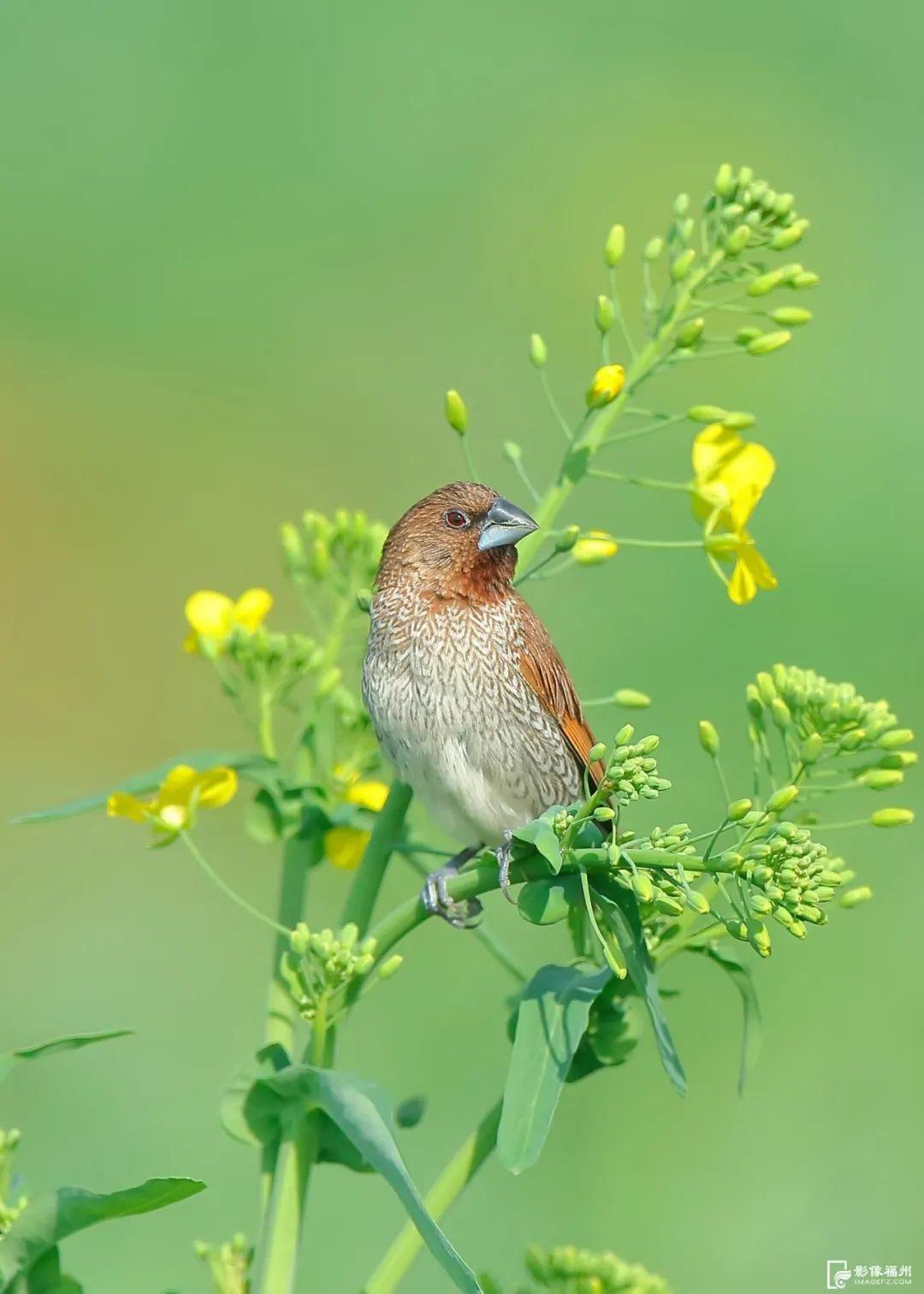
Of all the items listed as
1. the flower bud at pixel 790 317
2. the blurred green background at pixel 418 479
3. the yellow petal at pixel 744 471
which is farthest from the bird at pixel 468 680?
the blurred green background at pixel 418 479

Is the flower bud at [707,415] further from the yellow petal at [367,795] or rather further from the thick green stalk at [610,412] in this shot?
the yellow petal at [367,795]

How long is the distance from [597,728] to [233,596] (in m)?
2.06

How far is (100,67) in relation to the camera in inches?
425

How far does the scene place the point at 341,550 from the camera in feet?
10.0

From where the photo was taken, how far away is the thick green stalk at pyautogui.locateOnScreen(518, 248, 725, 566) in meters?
2.48

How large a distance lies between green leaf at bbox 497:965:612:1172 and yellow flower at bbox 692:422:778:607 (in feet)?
2.10

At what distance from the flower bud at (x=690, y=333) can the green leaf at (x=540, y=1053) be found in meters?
0.85

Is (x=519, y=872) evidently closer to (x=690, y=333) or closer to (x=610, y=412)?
(x=610, y=412)

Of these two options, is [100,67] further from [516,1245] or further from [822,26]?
[516,1245]

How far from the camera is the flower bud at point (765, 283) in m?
2.50

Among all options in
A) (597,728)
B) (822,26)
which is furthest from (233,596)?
(822,26)

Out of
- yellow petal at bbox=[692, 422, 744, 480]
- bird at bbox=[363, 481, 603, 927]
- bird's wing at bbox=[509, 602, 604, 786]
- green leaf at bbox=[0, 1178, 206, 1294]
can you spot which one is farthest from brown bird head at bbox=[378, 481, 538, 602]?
green leaf at bbox=[0, 1178, 206, 1294]

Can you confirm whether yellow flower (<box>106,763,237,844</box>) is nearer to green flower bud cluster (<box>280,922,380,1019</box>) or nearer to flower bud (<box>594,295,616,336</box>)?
green flower bud cluster (<box>280,922,380,1019</box>)

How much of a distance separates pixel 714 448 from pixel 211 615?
32.1 inches
